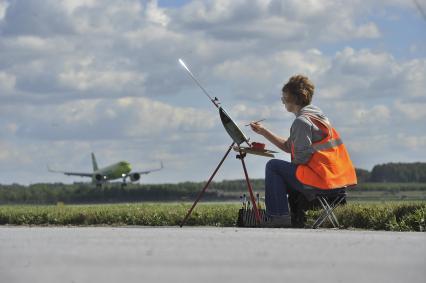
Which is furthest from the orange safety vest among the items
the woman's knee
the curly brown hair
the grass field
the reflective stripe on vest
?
the grass field

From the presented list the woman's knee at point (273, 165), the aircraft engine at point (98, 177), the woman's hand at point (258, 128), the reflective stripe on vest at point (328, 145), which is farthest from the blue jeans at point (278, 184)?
the aircraft engine at point (98, 177)

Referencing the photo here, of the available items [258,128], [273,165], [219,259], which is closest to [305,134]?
[273,165]

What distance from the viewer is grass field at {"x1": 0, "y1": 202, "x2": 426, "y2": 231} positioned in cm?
1113

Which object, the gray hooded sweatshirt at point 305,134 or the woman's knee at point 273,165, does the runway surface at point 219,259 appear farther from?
the woman's knee at point 273,165

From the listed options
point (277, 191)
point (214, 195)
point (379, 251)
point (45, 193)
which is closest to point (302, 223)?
point (277, 191)

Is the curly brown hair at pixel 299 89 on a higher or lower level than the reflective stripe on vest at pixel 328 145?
higher

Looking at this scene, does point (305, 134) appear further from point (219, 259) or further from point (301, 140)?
point (219, 259)

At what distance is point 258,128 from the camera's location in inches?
285

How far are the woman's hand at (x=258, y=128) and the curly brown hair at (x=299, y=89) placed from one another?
1.11ft

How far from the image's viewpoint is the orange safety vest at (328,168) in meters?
6.34

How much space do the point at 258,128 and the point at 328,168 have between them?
1045 mm

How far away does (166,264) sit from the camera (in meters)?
2.53

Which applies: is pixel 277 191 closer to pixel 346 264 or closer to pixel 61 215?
pixel 346 264

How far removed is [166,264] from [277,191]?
399 cm
